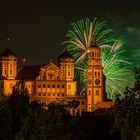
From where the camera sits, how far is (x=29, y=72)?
127562mm

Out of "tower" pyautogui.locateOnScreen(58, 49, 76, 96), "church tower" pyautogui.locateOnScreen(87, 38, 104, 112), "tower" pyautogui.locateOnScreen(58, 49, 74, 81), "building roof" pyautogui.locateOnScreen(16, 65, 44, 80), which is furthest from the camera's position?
"tower" pyautogui.locateOnScreen(58, 49, 74, 81)

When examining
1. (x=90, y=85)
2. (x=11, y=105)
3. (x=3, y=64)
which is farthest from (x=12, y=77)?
(x=11, y=105)

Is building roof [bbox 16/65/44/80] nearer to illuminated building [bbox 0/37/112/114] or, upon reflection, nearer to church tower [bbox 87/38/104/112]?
illuminated building [bbox 0/37/112/114]

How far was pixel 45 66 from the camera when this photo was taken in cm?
12431

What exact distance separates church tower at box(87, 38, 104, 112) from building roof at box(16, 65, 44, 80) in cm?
792

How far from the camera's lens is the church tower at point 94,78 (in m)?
121

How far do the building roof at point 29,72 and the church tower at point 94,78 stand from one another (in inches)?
312

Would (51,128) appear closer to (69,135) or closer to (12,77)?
(69,135)

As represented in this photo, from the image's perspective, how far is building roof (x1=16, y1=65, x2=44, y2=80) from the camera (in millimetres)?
125519

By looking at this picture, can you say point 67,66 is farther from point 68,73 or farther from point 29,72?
point 29,72

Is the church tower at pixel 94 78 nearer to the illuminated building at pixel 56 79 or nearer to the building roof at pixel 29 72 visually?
the illuminated building at pixel 56 79

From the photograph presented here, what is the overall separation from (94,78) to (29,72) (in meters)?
10.6

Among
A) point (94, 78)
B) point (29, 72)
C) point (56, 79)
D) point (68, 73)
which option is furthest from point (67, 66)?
point (94, 78)

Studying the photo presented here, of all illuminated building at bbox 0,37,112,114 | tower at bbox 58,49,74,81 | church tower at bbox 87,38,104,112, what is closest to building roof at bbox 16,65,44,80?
illuminated building at bbox 0,37,112,114
